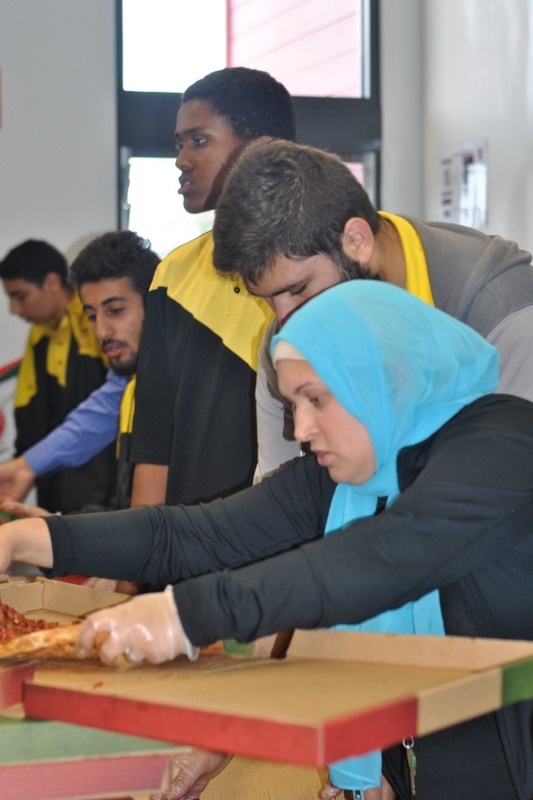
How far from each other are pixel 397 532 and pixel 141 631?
0.86 feet

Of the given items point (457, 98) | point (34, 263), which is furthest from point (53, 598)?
point (457, 98)

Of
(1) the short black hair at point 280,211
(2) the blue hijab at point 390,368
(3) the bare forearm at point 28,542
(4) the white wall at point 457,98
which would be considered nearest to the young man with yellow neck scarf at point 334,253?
(1) the short black hair at point 280,211

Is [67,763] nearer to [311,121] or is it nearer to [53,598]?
[53,598]

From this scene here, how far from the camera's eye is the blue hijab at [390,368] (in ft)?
3.88

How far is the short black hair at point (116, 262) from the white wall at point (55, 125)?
1935 mm

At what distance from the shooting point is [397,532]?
1114mm

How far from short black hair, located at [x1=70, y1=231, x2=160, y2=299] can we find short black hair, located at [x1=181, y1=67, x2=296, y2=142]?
511 mm

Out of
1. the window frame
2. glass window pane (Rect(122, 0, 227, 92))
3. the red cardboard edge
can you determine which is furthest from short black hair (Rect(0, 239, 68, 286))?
the red cardboard edge

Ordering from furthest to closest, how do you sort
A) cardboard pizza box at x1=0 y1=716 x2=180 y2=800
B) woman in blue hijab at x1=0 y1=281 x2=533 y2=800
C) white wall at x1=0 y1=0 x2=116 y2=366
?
white wall at x1=0 y1=0 x2=116 y2=366
woman in blue hijab at x1=0 y1=281 x2=533 y2=800
cardboard pizza box at x1=0 y1=716 x2=180 y2=800

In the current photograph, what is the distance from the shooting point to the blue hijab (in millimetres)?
1184

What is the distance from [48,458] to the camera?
2.88m

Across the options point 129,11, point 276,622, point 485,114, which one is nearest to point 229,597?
point 276,622

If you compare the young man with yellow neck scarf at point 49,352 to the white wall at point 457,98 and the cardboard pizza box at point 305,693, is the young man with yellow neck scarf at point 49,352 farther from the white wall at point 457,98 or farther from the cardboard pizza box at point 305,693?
the cardboard pizza box at point 305,693

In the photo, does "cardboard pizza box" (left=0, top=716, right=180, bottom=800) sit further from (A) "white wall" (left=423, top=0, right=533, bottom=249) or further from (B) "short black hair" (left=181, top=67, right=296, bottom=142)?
(A) "white wall" (left=423, top=0, right=533, bottom=249)
